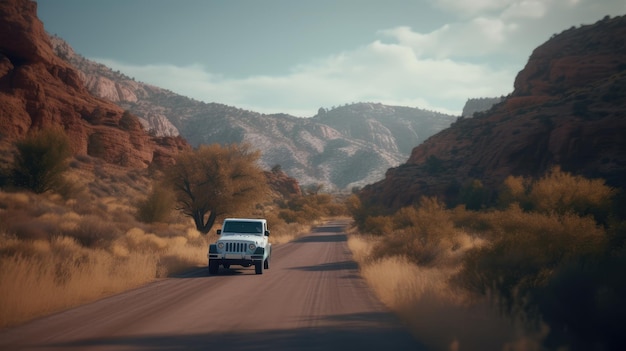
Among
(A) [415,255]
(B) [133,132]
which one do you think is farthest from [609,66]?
(B) [133,132]

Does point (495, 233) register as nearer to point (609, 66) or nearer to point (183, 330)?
point (183, 330)

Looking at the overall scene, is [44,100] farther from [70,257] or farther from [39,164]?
[70,257]

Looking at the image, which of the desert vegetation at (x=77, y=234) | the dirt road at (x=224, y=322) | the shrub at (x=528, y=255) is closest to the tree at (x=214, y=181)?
the desert vegetation at (x=77, y=234)

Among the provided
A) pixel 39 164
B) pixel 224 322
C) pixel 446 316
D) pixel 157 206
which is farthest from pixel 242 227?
pixel 39 164

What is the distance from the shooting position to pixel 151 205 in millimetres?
30203

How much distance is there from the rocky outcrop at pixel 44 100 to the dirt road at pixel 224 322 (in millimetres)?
42721

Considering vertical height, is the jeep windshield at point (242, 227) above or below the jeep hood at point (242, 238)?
above

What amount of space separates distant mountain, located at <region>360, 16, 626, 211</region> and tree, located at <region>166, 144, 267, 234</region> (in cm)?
2219

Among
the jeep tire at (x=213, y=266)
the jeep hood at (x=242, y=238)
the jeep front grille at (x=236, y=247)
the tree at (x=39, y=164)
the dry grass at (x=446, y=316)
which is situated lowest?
the jeep tire at (x=213, y=266)

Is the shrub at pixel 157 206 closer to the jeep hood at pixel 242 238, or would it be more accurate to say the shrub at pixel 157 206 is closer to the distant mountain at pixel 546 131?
the jeep hood at pixel 242 238

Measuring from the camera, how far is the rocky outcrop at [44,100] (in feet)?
161

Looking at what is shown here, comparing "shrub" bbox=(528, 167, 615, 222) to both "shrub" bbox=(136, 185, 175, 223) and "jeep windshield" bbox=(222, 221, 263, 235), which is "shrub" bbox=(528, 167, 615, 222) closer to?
"jeep windshield" bbox=(222, 221, 263, 235)

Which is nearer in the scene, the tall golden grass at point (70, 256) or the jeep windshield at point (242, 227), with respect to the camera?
the tall golden grass at point (70, 256)

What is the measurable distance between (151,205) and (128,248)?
1170cm
